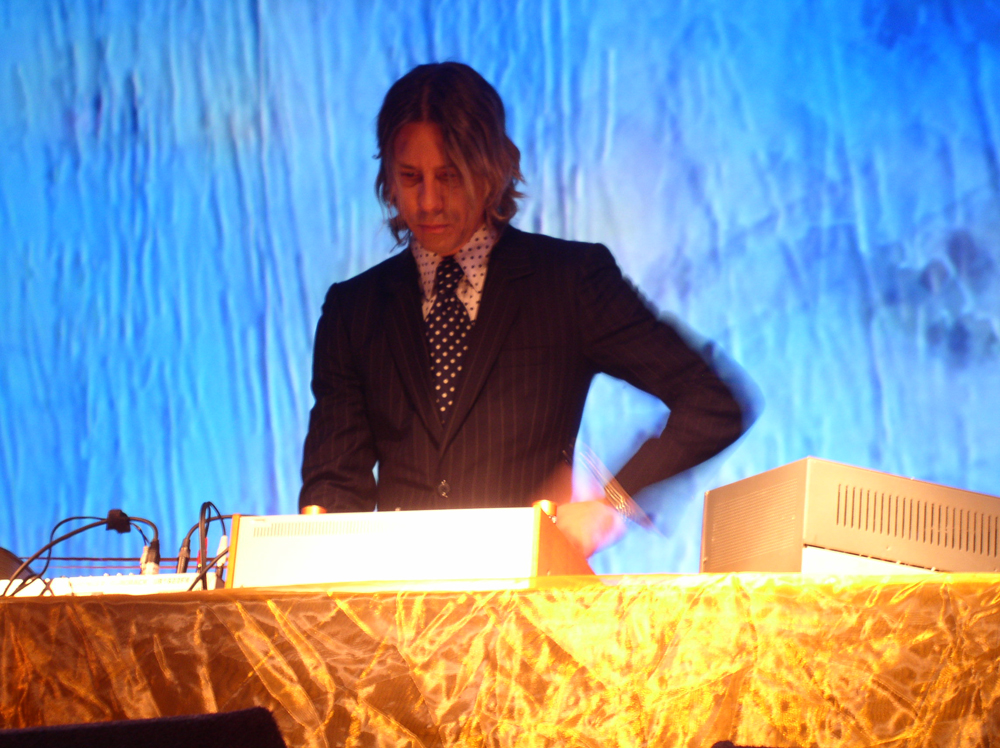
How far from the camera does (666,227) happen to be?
2256mm

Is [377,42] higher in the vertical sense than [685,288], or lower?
higher

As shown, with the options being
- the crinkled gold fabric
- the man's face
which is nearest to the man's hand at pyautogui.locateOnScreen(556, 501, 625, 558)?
the crinkled gold fabric

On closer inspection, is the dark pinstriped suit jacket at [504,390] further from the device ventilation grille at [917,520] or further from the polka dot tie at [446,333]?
the device ventilation grille at [917,520]

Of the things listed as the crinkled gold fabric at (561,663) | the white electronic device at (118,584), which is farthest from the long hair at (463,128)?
the crinkled gold fabric at (561,663)

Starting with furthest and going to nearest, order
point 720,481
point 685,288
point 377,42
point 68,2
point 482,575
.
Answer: point 68,2
point 377,42
point 685,288
point 720,481
point 482,575

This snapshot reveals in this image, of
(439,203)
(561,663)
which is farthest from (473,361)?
(561,663)

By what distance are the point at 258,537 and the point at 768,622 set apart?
0.50m

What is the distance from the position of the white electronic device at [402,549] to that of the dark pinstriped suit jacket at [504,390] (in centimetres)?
70

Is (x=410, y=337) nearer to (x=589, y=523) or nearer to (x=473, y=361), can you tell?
(x=473, y=361)

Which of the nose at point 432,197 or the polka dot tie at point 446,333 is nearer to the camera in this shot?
the polka dot tie at point 446,333

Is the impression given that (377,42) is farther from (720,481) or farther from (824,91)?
(720,481)

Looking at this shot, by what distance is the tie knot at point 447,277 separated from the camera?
192 centimetres

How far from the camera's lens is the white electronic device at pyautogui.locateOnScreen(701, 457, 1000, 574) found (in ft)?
3.07

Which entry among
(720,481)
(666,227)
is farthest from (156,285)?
(720,481)
